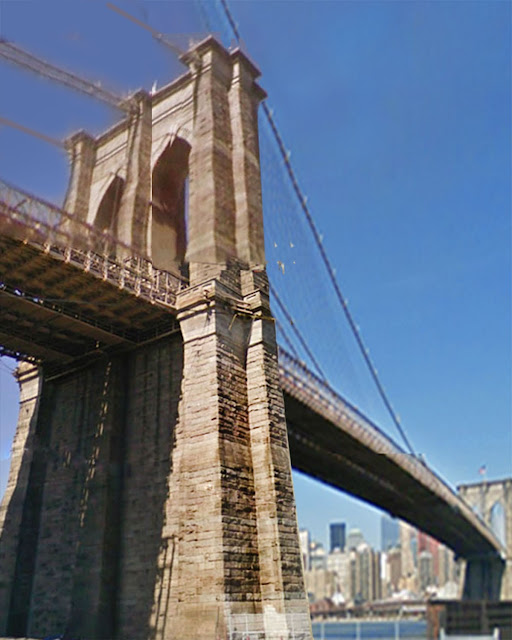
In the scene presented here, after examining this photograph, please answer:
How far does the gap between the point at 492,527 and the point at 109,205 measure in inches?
2776

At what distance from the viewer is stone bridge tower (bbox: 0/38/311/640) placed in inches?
689

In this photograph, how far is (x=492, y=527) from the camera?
8281cm

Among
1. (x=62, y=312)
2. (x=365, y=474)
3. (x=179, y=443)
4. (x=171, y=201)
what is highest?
(x=171, y=201)

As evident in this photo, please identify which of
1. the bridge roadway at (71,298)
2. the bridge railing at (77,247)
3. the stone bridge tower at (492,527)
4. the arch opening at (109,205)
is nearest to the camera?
the bridge railing at (77,247)

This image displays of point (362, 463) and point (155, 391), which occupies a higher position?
point (362, 463)

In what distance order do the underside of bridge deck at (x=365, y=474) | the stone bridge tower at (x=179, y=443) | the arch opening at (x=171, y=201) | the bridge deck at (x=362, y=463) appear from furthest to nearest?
1. the underside of bridge deck at (x=365, y=474)
2. the bridge deck at (x=362, y=463)
3. the arch opening at (x=171, y=201)
4. the stone bridge tower at (x=179, y=443)

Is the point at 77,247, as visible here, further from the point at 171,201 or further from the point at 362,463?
the point at 362,463

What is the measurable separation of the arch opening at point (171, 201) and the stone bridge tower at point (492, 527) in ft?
195

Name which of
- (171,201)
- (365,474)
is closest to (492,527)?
(365,474)

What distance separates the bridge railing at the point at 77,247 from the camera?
1845cm

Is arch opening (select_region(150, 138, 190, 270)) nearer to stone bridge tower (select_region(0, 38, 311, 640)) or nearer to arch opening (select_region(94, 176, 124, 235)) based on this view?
stone bridge tower (select_region(0, 38, 311, 640))

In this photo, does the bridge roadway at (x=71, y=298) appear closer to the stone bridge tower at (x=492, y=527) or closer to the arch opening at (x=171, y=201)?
the arch opening at (x=171, y=201)

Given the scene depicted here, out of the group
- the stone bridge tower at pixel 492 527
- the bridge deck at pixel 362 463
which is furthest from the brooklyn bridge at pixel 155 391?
the stone bridge tower at pixel 492 527

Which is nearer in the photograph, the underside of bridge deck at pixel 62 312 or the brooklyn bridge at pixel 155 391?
the brooklyn bridge at pixel 155 391
